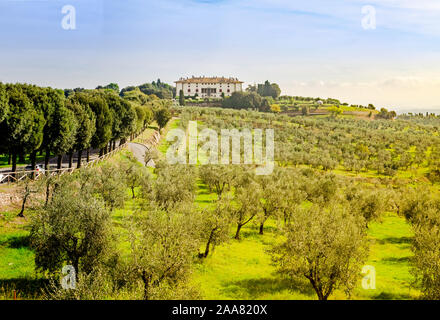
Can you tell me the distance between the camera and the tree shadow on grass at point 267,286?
1181 inches

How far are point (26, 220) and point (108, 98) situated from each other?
48.5m

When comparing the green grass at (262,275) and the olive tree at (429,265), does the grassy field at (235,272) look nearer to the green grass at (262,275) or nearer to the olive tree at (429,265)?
the green grass at (262,275)

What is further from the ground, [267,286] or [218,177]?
[218,177]

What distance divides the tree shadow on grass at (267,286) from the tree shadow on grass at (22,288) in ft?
53.4

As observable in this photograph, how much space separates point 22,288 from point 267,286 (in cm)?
2161

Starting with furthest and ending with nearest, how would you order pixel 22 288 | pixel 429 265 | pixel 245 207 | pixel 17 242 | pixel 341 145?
1. pixel 341 145
2. pixel 245 207
3. pixel 17 242
4. pixel 429 265
5. pixel 22 288

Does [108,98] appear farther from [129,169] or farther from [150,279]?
[150,279]

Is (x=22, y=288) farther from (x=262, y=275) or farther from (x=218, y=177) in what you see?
(x=218, y=177)

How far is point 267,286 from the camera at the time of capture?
103ft

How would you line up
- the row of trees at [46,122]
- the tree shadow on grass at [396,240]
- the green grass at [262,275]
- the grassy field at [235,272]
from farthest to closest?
the tree shadow on grass at [396,240], the row of trees at [46,122], the green grass at [262,275], the grassy field at [235,272]

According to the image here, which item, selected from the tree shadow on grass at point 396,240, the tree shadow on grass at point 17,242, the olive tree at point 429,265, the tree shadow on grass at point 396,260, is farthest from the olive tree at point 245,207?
the tree shadow on grass at point 17,242

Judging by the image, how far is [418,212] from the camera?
157 feet

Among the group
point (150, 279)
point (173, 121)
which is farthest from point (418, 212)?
point (173, 121)

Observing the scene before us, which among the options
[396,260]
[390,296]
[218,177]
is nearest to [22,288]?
[390,296]
